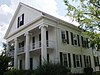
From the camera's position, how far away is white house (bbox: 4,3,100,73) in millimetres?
20737

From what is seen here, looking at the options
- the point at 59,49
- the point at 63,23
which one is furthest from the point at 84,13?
the point at 59,49

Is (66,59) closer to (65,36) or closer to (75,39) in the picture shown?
(65,36)

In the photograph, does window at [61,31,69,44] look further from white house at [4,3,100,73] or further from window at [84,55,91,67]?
window at [84,55,91,67]

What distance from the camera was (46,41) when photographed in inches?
836

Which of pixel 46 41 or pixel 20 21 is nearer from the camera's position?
pixel 46 41

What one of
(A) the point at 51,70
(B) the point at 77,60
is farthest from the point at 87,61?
(A) the point at 51,70

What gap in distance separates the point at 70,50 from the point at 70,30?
11.2ft

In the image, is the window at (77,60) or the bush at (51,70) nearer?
the bush at (51,70)

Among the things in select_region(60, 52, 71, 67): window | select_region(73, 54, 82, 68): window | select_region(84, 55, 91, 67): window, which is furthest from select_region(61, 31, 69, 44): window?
select_region(84, 55, 91, 67): window

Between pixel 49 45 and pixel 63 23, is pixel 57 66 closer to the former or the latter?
pixel 49 45

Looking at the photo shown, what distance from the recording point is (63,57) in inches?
859

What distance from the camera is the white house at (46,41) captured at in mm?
20737

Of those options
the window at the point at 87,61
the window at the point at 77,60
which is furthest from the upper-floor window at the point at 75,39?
the window at the point at 87,61

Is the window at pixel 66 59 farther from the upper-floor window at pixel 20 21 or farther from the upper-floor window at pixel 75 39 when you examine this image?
the upper-floor window at pixel 20 21
